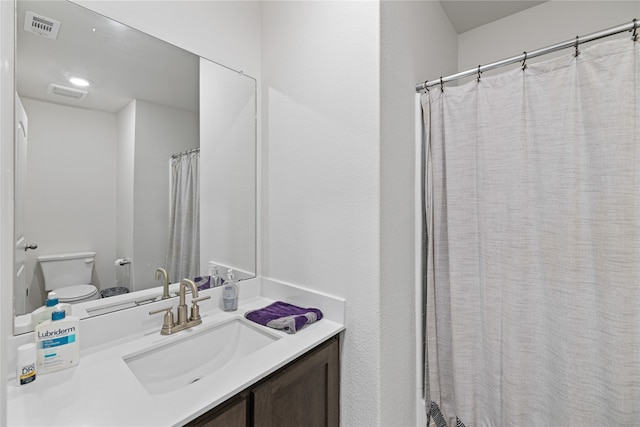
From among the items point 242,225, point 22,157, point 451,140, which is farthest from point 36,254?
point 451,140

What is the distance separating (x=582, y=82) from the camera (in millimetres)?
1036

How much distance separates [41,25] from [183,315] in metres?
1.11

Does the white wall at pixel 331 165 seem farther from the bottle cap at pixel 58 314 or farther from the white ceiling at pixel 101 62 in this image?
the bottle cap at pixel 58 314

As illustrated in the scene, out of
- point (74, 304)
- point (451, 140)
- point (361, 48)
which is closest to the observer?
point (74, 304)

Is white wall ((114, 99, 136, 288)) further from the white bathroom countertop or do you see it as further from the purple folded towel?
the purple folded towel

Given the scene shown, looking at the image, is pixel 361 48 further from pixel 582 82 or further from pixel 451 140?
pixel 582 82

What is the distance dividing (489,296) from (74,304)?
159cm

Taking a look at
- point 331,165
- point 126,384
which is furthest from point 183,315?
point 331,165

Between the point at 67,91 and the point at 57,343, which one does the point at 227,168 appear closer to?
the point at 67,91

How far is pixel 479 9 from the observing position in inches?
68.2

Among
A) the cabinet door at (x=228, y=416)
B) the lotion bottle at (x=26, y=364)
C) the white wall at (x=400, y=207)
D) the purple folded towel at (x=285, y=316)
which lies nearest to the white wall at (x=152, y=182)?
the lotion bottle at (x=26, y=364)

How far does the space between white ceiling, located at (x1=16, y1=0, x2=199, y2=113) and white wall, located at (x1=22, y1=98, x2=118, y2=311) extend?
0.07 metres

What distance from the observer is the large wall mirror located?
3.08 ft

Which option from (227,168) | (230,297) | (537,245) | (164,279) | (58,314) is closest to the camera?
(58,314)
